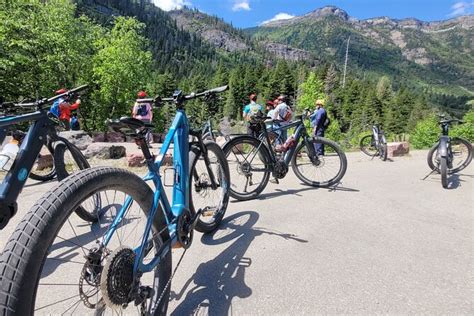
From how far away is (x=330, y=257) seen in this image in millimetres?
3180

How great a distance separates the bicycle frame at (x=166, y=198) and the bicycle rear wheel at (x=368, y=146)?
917 cm

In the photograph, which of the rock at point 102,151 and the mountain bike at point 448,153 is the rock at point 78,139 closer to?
the rock at point 102,151

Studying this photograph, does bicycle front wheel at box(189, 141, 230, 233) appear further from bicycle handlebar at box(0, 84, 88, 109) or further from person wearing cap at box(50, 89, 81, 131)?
person wearing cap at box(50, 89, 81, 131)

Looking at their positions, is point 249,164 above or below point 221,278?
above

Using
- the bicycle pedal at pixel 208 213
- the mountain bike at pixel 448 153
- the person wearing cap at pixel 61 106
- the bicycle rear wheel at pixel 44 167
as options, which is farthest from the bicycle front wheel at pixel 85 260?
the mountain bike at pixel 448 153

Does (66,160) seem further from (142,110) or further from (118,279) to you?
(142,110)

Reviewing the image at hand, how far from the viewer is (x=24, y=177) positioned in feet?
7.88

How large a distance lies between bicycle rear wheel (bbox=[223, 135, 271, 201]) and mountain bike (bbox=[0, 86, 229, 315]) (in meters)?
1.21

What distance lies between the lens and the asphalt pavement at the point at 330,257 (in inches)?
97.7

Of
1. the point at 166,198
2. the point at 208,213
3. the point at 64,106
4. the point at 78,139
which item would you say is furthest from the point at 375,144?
the point at 166,198

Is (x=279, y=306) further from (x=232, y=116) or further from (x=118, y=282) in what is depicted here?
(x=232, y=116)

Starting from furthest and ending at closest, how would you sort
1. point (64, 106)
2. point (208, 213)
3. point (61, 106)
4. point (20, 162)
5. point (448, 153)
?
point (448, 153) < point (64, 106) < point (61, 106) < point (208, 213) < point (20, 162)

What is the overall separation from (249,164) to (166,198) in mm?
2726

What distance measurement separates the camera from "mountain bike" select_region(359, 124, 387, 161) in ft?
31.3
